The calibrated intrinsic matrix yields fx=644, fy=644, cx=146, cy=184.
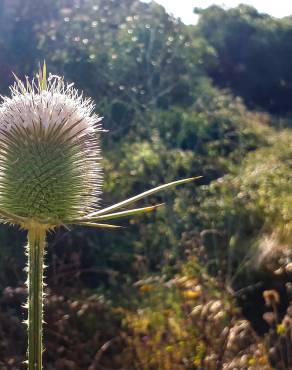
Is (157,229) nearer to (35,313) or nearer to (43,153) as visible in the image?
(43,153)

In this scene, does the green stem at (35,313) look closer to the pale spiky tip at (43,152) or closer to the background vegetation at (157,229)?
the pale spiky tip at (43,152)

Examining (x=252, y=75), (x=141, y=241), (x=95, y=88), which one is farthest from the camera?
(x=252, y=75)

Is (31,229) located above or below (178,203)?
below

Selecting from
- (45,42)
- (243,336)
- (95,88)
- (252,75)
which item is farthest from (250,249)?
(252,75)

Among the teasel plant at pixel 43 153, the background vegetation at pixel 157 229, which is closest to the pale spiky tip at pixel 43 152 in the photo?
the teasel plant at pixel 43 153

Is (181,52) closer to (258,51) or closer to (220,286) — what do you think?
(220,286)

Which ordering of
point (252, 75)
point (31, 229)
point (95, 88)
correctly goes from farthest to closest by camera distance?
point (252, 75), point (95, 88), point (31, 229)

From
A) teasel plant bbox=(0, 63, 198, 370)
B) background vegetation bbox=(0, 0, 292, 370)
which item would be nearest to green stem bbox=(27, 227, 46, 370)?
teasel plant bbox=(0, 63, 198, 370)
